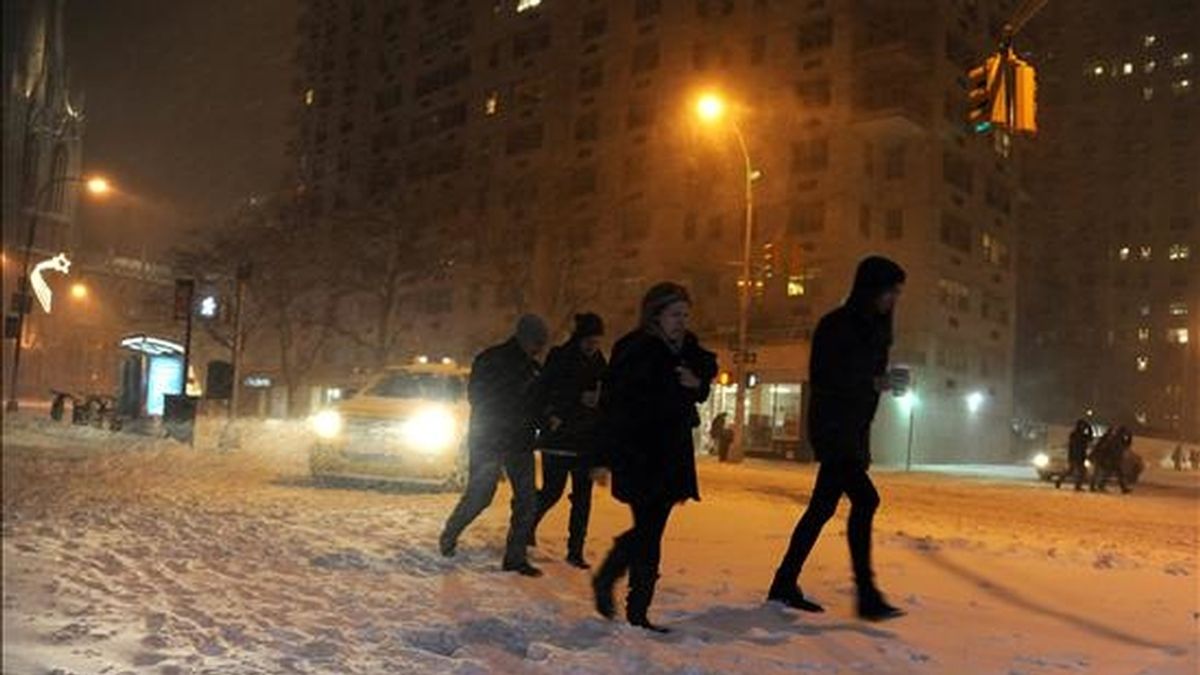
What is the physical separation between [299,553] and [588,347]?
2.25 m

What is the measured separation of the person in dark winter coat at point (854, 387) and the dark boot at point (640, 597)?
0.97 metres

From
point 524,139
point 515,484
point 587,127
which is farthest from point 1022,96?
point 524,139

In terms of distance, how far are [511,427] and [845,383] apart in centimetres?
218

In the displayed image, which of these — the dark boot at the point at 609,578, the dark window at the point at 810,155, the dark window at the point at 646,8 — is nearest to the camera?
the dark boot at the point at 609,578

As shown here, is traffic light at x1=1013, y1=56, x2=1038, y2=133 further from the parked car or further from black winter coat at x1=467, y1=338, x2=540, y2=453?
the parked car

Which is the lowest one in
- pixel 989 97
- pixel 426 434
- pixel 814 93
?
pixel 426 434

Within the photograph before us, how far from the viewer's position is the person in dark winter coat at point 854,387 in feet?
17.8

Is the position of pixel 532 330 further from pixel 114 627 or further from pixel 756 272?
pixel 756 272

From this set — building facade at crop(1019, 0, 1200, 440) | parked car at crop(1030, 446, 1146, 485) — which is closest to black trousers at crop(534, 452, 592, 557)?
building facade at crop(1019, 0, 1200, 440)

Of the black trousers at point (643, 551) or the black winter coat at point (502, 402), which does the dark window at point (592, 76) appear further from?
the black trousers at point (643, 551)

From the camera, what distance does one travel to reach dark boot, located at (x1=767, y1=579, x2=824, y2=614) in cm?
582

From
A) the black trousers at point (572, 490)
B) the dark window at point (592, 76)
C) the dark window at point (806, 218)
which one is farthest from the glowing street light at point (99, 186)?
the dark window at point (592, 76)

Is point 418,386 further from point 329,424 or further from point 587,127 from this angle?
point 587,127

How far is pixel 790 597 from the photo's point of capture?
5.88 meters
